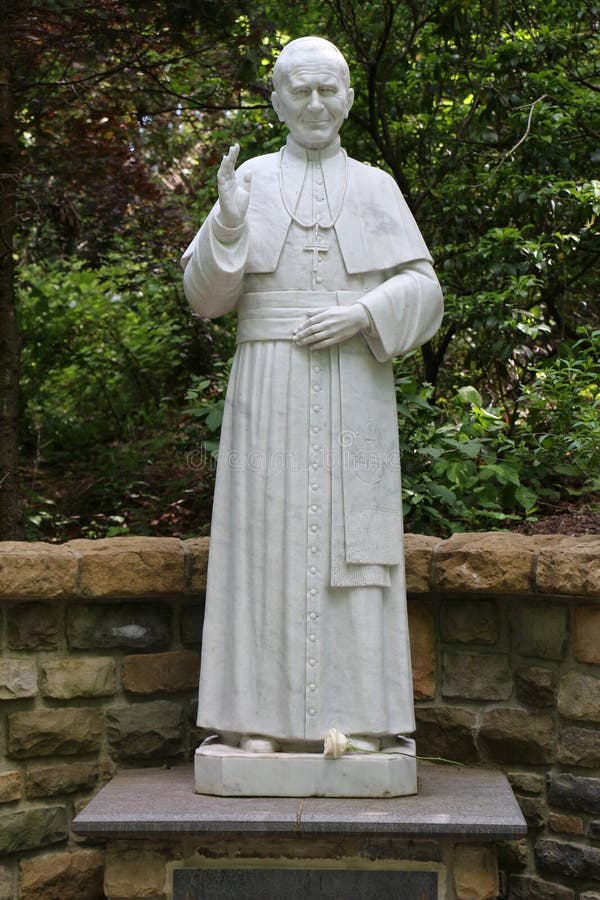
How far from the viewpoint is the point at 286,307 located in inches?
149

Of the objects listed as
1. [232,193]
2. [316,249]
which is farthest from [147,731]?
[232,193]

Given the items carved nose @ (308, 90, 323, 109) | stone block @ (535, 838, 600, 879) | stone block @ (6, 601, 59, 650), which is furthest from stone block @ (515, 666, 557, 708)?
carved nose @ (308, 90, 323, 109)

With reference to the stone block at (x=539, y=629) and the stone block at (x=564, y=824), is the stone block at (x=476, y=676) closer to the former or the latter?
the stone block at (x=539, y=629)

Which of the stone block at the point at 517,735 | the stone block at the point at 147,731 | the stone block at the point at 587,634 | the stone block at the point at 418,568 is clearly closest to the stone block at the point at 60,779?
the stone block at the point at 147,731

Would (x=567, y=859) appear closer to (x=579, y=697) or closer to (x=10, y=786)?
(x=579, y=697)

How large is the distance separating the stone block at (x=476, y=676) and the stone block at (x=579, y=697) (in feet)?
0.78

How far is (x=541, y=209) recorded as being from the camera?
623 cm

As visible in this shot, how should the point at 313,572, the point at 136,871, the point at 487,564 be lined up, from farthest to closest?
1. the point at 487,564
2. the point at 313,572
3. the point at 136,871

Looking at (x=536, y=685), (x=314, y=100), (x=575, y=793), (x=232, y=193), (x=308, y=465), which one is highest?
(x=314, y=100)

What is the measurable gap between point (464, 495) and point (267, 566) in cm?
202

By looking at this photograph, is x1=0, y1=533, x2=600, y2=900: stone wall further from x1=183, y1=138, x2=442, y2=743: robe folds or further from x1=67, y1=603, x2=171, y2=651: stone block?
x1=183, y1=138, x2=442, y2=743: robe folds

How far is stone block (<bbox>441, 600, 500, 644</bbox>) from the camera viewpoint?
4230 mm

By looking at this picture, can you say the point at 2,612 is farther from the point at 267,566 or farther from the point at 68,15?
Result: the point at 68,15

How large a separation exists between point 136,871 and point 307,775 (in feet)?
1.86
